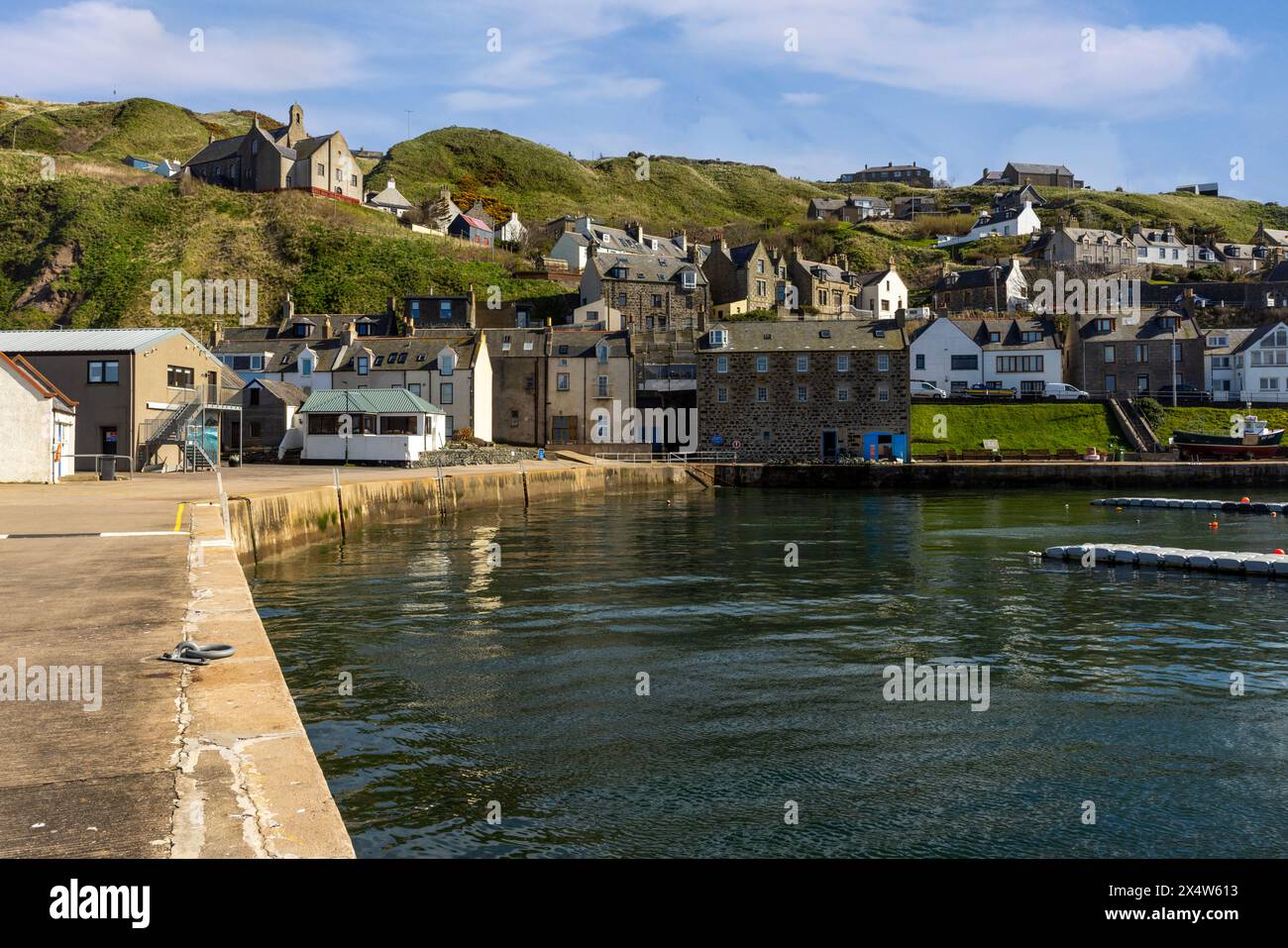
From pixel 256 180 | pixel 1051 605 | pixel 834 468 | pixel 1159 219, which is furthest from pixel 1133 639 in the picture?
pixel 1159 219

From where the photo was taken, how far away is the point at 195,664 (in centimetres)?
984

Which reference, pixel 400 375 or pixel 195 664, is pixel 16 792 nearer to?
pixel 195 664

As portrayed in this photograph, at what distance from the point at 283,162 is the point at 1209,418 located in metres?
98.0

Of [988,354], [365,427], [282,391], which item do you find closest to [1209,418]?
[988,354]

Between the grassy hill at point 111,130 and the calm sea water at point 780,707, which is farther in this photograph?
the grassy hill at point 111,130

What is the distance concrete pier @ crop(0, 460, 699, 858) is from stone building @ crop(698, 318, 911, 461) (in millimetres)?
53234

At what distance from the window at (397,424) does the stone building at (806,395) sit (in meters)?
22.3

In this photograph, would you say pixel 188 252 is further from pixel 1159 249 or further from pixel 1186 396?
pixel 1159 249

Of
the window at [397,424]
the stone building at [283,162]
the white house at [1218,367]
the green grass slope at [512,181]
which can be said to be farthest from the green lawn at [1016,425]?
the green grass slope at [512,181]

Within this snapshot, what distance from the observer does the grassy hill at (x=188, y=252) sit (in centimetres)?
10038

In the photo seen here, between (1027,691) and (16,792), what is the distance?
12.2 metres

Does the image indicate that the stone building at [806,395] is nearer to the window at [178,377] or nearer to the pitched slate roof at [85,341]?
the window at [178,377]

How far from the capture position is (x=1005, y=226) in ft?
550

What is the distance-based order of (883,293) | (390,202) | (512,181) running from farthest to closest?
(512,181)
(390,202)
(883,293)
